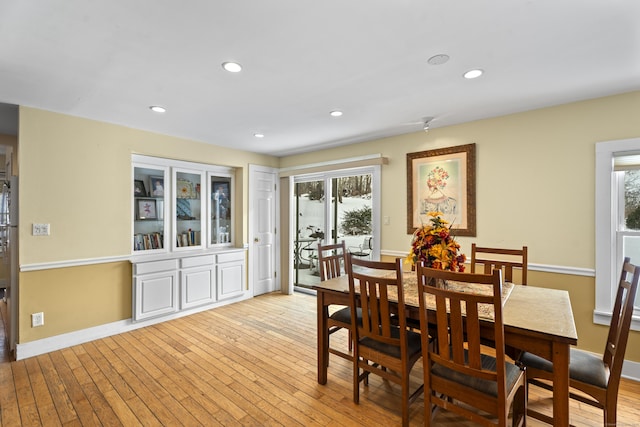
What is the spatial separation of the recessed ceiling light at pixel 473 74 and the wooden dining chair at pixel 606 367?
5.13 ft

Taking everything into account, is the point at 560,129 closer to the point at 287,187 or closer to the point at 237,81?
the point at 237,81

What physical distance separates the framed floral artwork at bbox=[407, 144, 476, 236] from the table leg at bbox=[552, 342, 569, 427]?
6.41ft

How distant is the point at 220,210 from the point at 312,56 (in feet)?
11.0

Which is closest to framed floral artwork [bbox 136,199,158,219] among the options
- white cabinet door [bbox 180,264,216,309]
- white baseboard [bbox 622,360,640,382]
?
white cabinet door [bbox 180,264,216,309]

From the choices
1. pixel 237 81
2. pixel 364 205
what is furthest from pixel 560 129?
pixel 237 81

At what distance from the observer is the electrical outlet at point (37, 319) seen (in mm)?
2959

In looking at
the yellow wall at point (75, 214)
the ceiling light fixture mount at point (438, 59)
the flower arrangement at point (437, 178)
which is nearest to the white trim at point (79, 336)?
the yellow wall at point (75, 214)

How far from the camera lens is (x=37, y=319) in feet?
9.79

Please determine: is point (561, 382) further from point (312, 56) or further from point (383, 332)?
point (312, 56)

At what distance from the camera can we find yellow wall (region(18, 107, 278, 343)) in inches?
115

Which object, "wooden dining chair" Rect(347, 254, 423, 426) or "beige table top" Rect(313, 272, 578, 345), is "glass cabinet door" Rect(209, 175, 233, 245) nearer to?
"beige table top" Rect(313, 272, 578, 345)

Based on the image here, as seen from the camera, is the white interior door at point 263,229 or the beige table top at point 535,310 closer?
the beige table top at point 535,310

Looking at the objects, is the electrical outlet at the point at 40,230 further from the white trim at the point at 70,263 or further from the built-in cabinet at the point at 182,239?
the built-in cabinet at the point at 182,239

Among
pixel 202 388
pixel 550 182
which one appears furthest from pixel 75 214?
pixel 550 182
